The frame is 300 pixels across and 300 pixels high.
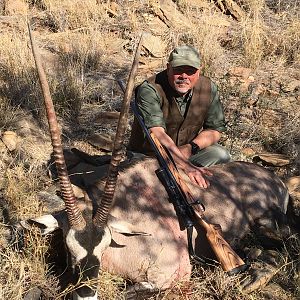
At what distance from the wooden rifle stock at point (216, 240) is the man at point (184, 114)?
27 centimetres

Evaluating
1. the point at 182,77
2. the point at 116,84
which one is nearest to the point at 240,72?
the point at 116,84

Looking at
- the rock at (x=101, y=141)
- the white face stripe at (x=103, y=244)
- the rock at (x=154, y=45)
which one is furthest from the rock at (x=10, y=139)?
the rock at (x=154, y=45)

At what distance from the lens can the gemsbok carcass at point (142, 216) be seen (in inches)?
116

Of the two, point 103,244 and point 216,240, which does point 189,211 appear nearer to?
point 216,240

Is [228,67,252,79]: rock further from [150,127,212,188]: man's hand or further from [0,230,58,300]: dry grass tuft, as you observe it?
[0,230,58,300]: dry grass tuft

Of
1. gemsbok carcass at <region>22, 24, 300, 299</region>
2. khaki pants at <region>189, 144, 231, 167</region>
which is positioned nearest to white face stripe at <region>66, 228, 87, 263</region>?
gemsbok carcass at <region>22, 24, 300, 299</region>

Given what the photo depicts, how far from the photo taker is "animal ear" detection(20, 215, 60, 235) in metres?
3.18

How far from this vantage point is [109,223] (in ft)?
10.5

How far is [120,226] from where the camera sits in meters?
3.26

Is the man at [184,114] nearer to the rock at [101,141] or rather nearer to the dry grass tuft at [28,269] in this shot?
the rock at [101,141]

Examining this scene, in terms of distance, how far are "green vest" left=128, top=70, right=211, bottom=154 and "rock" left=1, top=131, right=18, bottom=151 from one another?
1266mm

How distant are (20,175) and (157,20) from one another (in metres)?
4.98

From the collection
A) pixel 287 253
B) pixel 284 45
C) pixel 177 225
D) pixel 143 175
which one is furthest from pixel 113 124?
pixel 284 45

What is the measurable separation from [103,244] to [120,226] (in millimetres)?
228
